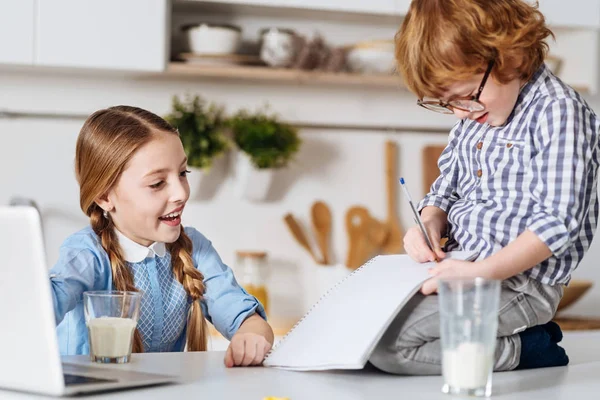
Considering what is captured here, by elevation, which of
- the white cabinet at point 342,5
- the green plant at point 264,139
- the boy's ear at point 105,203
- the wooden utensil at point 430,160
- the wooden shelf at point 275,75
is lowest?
the wooden utensil at point 430,160

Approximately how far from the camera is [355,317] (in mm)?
999

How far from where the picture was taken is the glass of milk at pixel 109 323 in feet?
3.37

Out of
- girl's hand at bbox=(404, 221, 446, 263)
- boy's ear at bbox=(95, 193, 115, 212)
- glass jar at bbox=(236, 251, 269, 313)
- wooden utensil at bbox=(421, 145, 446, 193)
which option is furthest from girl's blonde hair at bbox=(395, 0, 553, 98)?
wooden utensil at bbox=(421, 145, 446, 193)

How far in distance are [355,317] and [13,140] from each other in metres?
1.79

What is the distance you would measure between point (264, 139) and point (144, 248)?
1.16 meters

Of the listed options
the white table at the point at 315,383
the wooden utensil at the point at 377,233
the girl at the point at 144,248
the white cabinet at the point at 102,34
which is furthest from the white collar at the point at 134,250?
the wooden utensil at the point at 377,233

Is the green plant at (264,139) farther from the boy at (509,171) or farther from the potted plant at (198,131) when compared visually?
the boy at (509,171)

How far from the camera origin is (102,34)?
7.66ft

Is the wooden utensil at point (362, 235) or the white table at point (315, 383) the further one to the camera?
the wooden utensil at point (362, 235)

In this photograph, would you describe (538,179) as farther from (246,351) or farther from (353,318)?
(246,351)

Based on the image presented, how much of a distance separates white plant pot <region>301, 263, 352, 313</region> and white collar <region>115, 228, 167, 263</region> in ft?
4.17

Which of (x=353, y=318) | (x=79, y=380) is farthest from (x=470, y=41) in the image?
(x=79, y=380)

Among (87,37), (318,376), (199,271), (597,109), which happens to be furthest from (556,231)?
(597,109)

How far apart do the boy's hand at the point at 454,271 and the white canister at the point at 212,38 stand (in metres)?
1.57
